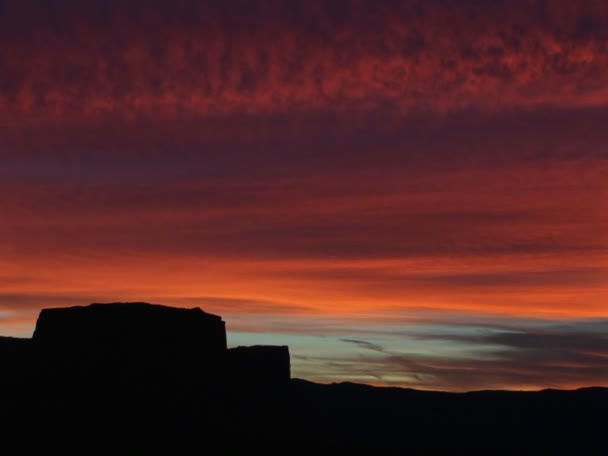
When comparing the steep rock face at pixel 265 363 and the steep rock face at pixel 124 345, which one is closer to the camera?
the steep rock face at pixel 124 345

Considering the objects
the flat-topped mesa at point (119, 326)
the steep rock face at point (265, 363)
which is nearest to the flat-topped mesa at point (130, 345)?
the flat-topped mesa at point (119, 326)

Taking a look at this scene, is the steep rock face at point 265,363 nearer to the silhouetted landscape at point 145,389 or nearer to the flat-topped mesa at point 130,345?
the silhouetted landscape at point 145,389

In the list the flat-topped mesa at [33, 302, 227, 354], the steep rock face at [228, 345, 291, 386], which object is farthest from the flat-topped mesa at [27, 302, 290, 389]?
the steep rock face at [228, 345, 291, 386]

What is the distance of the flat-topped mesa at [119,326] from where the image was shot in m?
83.1

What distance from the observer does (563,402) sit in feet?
568

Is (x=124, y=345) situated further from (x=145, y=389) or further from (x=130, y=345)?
(x=145, y=389)

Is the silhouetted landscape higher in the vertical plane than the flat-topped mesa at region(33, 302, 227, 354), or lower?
lower

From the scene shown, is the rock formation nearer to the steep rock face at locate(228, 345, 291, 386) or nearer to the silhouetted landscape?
the silhouetted landscape

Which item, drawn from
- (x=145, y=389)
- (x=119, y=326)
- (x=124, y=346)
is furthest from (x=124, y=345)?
(x=145, y=389)

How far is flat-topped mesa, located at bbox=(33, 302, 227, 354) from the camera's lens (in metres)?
83.1

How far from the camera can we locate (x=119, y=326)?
8369cm

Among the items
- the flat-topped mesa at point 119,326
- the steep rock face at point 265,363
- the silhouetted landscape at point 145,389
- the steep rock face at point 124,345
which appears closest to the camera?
the silhouetted landscape at point 145,389

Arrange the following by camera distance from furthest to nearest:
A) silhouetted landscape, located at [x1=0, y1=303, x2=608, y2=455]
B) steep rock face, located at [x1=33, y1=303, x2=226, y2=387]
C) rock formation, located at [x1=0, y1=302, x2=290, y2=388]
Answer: steep rock face, located at [x1=33, y1=303, x2=226, y2=387]
rock formation, located at [x1=0, y1=302, x2=290, y2=388]
silhouetted landscape, located at [x1=0, y1=303, x2=608, y2=455]

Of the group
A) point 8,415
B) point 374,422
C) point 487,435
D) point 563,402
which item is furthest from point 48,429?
point 563,402
